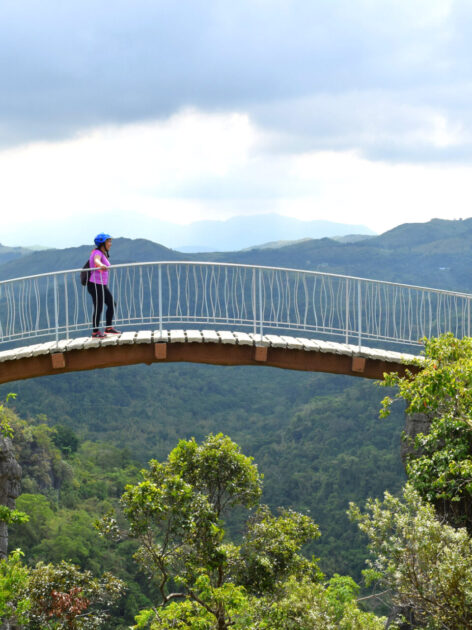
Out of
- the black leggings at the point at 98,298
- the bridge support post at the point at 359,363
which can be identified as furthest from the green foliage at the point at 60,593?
the bridge support post at the point at 359,363

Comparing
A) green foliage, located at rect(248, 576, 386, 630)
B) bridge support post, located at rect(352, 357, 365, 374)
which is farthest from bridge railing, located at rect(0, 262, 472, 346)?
green foliage, located at rect(248, 576, 386, 630)

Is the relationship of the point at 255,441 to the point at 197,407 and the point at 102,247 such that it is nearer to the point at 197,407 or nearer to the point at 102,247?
the point at 197,407

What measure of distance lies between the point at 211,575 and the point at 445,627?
462 cm

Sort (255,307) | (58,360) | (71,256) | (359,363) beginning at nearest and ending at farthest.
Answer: (255,307) → (58,360) → (359,363) → (71,256)

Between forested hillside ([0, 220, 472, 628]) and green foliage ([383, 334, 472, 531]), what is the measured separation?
27.5 meters

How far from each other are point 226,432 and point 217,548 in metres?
77.8

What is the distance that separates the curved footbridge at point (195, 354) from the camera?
991 centimetres

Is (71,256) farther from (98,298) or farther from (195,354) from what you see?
(98,298)

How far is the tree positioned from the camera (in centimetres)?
925

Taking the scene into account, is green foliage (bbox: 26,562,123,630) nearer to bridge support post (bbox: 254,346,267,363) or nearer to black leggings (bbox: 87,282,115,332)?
black leggings (bbox: 87,282,115,332)

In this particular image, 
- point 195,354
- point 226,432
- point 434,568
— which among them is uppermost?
point 195,354

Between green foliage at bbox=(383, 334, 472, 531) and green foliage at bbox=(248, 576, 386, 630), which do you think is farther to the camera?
green foliage at bbox=(248, 576, 386, 630)

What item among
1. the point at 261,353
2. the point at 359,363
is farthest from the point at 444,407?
the point at 261,353

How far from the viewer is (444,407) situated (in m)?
8.82
